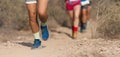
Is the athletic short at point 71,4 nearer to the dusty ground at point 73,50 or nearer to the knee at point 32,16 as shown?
the dusty ground at point 73,50

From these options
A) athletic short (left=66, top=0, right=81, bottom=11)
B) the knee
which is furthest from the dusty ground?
athletic short (left=66, top=0, right=81, bottom=11)

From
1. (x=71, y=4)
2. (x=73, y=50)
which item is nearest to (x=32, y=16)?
(x=73, y=50)

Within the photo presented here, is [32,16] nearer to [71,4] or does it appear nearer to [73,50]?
[73,50]

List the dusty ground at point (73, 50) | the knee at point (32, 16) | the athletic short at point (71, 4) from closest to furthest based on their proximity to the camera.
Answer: the dusty ground at point (73, 50) < the knee at point (32, 16) < the athletic short at point (71, 4)

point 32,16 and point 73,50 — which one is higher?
point 32,16

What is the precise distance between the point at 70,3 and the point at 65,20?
3.35 metres

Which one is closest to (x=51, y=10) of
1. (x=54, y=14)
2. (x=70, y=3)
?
(x=54, y=14)

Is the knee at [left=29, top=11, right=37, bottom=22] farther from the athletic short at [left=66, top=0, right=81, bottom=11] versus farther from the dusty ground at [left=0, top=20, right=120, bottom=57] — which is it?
the athletic short at [left=66, top=0, right=81, bottom=11]

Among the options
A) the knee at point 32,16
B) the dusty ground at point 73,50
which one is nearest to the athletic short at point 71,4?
the dusty ground at point 73,50

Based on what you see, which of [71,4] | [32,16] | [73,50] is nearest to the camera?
[73,50]

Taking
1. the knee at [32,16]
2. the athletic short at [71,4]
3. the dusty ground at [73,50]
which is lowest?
the dusty ground at [73,50]

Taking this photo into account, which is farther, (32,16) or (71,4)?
(71,4)

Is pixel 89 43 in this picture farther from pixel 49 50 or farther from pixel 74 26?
pixel 74 26

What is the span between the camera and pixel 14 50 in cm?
827
